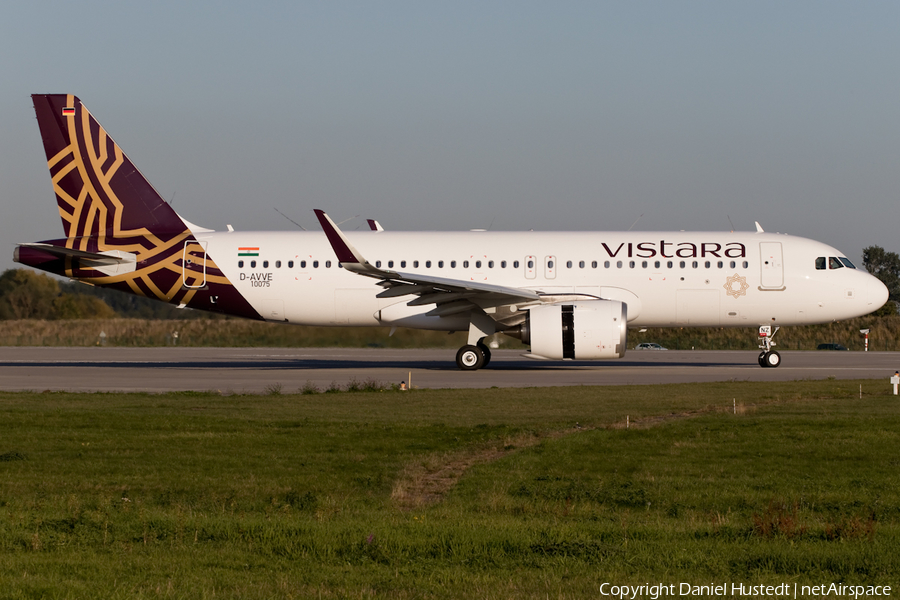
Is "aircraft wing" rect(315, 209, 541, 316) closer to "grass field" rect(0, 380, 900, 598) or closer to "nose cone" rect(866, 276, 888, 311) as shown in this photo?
"grass field" rect(0, 380, 900, 598)

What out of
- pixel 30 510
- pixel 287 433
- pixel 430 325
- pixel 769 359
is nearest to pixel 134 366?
pixel 430 325

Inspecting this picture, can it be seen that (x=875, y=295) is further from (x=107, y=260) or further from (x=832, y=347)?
(x=107, y=260)

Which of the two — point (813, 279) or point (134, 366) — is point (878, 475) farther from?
point (134, 366)

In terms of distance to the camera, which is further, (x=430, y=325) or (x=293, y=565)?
(x=430, y=325)

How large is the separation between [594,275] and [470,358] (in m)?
4.63

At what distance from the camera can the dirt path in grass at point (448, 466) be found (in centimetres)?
965

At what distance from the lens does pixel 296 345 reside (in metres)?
37.7

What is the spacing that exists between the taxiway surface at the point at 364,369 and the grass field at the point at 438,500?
24.6 ft

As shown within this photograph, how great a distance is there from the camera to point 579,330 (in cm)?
2628

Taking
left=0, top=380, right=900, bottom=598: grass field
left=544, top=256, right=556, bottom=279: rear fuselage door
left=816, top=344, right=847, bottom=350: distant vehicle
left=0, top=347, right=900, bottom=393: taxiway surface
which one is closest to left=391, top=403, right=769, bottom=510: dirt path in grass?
left=0, top=380, right=900, bottom=598: grass field

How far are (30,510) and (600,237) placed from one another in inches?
900

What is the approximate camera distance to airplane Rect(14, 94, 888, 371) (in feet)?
94.0

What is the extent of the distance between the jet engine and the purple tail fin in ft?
38.8

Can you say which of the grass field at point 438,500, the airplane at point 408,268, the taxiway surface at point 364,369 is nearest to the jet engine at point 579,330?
the taxiway surface at point 364,369
